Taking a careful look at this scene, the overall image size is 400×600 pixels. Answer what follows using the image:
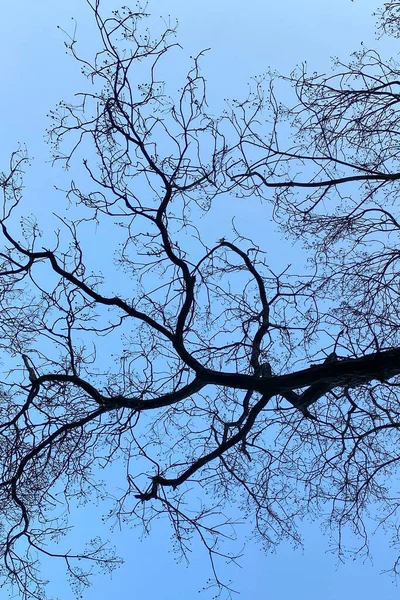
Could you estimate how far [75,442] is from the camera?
7305mm

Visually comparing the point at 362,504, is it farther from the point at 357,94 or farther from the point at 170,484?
the point at 357,94

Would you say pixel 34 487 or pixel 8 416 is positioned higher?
pixel 8 416

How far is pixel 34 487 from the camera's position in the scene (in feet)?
24.5

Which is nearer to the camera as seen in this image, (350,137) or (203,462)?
(350,137)

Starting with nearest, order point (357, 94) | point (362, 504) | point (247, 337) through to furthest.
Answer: point (357, 94)
point (362, 504)
point (247, 337)

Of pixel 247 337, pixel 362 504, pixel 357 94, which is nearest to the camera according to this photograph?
pixel 357 94

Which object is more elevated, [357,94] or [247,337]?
[357,94]

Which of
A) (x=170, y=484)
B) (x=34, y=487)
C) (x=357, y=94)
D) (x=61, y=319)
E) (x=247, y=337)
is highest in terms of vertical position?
(x=357, y=94)

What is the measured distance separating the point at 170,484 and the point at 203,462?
20.3 inches

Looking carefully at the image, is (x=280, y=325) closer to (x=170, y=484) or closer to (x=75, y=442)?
(x=170, y=484)

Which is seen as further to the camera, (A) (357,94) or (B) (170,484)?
(B) (170,484)

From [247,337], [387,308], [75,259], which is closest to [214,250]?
[247,337]

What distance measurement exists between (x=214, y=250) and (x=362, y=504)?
3760 mm

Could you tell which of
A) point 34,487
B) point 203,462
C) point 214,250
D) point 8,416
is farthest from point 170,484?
point 214,250
